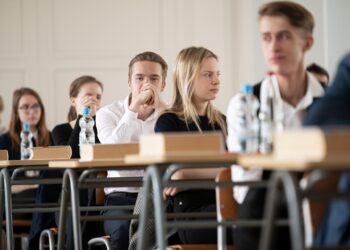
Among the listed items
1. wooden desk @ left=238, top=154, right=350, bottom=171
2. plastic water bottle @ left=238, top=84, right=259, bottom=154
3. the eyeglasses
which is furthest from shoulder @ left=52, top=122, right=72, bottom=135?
wooden desk @ left=238, top=154, right=350, bottom=171

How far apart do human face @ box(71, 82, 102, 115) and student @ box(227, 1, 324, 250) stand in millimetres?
2925

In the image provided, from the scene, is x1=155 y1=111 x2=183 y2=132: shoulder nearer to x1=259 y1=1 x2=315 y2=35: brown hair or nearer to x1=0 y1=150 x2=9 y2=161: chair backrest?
x1=0 y1=150 x2=9 y2=161: chair backrest

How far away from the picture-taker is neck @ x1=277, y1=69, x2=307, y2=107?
11.5 ft

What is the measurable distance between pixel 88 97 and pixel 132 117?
139cm

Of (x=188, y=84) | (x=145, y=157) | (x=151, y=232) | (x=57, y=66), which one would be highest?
(x=57, y=66)

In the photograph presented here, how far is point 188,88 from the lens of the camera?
466cm

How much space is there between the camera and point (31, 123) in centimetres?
699

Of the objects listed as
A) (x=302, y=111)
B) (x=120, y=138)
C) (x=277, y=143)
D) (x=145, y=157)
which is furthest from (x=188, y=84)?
(x=277, y=143)

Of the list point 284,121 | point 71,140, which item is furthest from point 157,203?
point 71,140

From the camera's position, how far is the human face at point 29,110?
7.00 m

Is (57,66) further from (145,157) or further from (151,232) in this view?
(145,157)

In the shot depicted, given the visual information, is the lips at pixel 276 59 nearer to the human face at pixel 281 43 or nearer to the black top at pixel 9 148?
the human face at pixel 281 43

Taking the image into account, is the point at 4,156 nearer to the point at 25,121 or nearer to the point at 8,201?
the point at 8,201

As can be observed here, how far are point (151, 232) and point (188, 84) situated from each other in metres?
0.76
